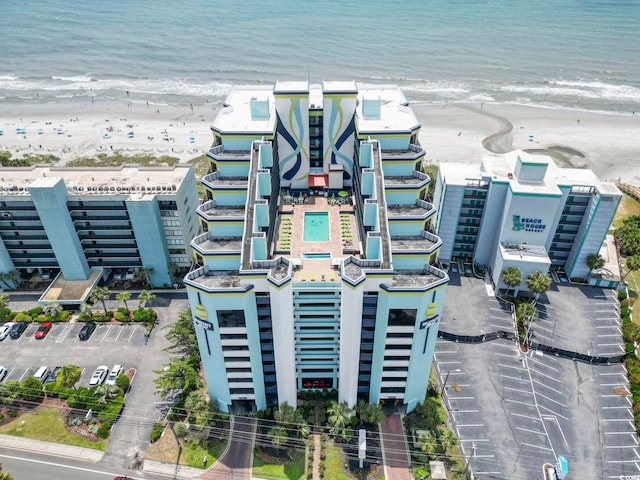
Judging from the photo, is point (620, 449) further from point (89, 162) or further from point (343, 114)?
point (89, 162)

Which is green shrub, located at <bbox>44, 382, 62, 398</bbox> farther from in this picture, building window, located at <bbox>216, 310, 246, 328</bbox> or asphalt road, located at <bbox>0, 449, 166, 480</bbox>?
building window, located at <bbox>216, 310, 246, 328</bbox>

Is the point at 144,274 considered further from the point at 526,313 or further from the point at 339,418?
the point at 526,313

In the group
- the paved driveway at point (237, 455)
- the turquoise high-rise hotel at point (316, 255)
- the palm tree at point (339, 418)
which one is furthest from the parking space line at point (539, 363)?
the paved driveway at point (237, 455)

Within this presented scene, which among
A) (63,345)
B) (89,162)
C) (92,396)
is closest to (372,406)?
(92,396)

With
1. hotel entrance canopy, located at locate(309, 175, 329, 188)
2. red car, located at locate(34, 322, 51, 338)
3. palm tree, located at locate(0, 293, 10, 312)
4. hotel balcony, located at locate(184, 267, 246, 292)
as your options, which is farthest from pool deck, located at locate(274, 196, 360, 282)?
palm tree, located at locate(0, 293, 10, 312)

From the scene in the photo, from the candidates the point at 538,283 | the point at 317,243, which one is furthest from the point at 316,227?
the point at 538,283

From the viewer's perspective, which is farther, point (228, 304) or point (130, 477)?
point (130, 477)

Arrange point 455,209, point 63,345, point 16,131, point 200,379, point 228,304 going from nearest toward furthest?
point 228,304 → point 200,379 → point 63,345 → point 455,209 → point 16,131

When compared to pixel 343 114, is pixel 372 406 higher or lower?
lower
